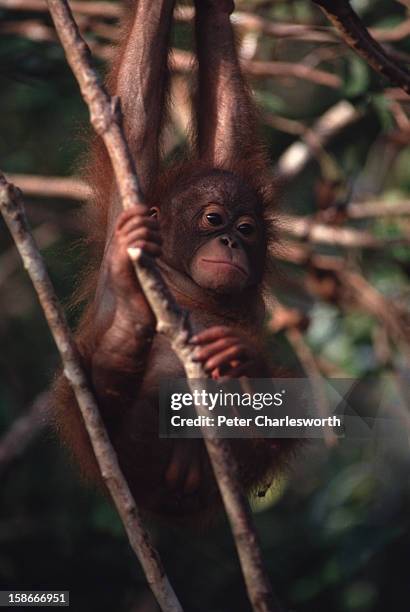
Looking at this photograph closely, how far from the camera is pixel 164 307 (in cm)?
294

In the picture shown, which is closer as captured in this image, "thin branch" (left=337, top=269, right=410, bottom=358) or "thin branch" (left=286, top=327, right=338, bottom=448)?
"thin branch" (left=286, top=327, right=338, bottom=448)

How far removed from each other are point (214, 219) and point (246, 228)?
15 cm

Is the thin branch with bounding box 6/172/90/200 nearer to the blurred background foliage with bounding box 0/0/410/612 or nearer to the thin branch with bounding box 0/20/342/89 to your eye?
the blurred background foliage with bounding box 0/0/410/612

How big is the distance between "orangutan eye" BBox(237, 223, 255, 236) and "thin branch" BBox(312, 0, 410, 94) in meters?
0.88

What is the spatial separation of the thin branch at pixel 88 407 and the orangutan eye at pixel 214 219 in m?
1.23

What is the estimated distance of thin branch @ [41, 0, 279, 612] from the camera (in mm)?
2795

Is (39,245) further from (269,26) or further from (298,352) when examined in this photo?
(269,26)

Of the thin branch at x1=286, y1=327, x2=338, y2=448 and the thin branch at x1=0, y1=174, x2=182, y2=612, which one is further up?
the thin branch at x1=286, y1=327, x2=338, y2=448

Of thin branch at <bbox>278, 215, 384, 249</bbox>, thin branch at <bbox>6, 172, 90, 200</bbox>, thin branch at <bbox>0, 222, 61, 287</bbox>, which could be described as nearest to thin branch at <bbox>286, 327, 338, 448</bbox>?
thin branch at <bbox>278, 215, 384, 249</bbox>

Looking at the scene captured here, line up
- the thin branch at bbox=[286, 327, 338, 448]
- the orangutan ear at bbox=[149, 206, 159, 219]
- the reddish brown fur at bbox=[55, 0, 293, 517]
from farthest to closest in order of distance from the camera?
the thin branch at bbox=[286, 327, 338, 448]
the orangutan ear at bbox=[149, 206, 159, 219]
the reddish brown fur at bbox=[55, 0, 293, 517]

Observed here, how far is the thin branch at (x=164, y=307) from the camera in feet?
9.17

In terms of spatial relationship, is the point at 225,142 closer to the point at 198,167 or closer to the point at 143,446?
the point at 198,167

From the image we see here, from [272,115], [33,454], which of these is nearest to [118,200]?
[272,115]

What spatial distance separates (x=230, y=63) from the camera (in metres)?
4.78
